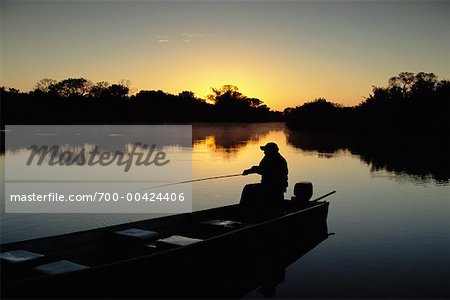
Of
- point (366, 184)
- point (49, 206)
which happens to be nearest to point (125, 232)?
point (49, 206)

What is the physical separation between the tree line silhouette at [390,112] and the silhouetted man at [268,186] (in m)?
70.0

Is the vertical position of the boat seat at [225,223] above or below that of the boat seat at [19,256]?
below

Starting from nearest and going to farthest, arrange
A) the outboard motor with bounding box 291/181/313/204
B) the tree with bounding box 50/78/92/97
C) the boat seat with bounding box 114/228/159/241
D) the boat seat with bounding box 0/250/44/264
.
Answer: the boat seat with bounding box 0/250/44/264 → the boat seat with bounding box 114/228/159/241 → the outboard motor with bounding box 291/181/313/204 → the tree with bounding box 50/78/92/97

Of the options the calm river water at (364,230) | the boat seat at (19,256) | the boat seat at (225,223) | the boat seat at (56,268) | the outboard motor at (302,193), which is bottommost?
the calm river water at (364,230)

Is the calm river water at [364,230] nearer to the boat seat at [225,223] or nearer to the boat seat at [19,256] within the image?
the boat seat at [225,223]

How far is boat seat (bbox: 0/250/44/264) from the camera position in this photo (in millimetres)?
7484

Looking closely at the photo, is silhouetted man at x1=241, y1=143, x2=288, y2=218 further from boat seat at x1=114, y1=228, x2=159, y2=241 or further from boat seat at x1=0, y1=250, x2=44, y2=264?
boat seat at x1=0, y1=250, x2=44, y2=264

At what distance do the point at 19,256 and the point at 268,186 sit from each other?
260 inches

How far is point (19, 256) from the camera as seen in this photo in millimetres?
7734

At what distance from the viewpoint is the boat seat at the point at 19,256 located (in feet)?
24.6

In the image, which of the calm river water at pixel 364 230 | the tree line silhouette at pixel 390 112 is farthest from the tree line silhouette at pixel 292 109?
the calm river water at pixel 364 230

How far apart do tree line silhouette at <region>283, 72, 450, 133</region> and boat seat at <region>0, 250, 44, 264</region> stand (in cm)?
7641
